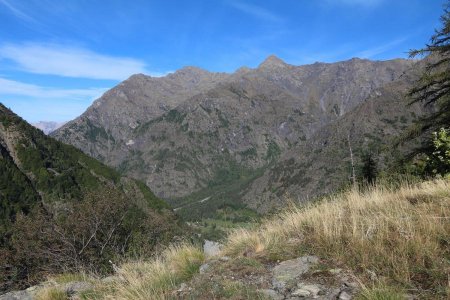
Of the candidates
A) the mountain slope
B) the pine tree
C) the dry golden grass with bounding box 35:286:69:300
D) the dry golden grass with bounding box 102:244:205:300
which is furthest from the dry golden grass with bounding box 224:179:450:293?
the pine tree

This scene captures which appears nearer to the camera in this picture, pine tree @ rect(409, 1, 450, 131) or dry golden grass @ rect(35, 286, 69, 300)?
dry golden grass @ rect(35, 286, 69, 300)

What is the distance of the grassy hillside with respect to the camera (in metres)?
5.10

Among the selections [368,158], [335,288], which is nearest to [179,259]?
[335,288]

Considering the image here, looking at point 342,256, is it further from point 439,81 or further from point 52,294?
point 439,81

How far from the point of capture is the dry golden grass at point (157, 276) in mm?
6371

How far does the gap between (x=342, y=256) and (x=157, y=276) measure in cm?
345

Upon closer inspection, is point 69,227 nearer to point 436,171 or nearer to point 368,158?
point 436,171

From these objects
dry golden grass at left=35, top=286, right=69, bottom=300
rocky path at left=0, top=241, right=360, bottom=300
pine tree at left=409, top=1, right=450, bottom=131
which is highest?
pine tree at left=409, top=1, right=450, bottom=131

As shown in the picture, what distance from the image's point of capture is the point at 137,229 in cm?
2783

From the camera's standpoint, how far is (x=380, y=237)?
6.11m

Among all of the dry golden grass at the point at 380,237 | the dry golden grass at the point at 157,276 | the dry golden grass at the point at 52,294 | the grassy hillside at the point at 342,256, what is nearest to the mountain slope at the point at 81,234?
the dry golden grass at the point at 157,276

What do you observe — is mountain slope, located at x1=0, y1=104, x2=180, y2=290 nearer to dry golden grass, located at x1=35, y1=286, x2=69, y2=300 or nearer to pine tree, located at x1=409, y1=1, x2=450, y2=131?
dry golden grass, located at x1=35, y1=286, x2=69, y2=300

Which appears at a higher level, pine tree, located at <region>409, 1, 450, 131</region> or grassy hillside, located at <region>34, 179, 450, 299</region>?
pine tree, located at <region>409, 1, 450, 131</region>

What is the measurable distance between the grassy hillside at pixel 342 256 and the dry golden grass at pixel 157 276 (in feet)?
0.06
